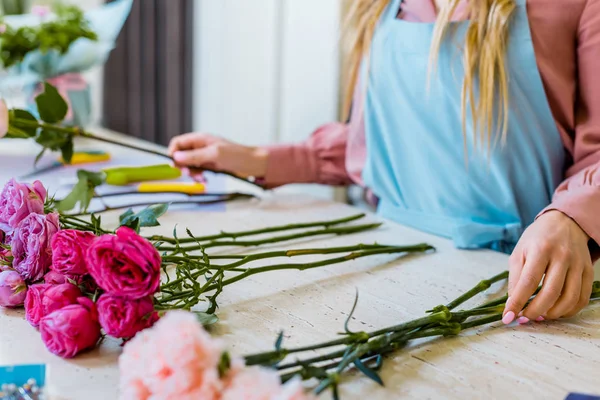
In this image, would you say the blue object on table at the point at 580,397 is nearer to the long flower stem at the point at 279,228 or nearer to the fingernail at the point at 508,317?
the fingernail at the point at 508,317

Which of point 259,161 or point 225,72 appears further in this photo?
point 225,72

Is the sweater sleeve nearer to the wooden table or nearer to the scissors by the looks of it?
the wooden table

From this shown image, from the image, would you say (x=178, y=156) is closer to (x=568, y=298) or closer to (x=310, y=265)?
(x=310, y=265)

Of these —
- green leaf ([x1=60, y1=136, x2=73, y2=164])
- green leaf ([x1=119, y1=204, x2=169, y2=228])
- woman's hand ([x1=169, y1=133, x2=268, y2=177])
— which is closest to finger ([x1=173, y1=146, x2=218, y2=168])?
woman's hand ([x1=169, y1=133, x2=268, y2=177])

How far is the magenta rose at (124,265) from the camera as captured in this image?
18.9 inches

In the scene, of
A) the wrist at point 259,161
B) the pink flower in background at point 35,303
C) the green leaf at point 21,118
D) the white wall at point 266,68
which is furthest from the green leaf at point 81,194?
the white wall at point 266,68

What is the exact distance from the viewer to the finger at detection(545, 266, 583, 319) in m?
0.64

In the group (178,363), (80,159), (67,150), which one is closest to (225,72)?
(80,159)

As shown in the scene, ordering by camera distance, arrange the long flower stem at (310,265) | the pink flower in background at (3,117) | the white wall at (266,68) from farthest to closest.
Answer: the white wall at (266,68) < the pink flower in background at (3,117) < the long flower stem at (310,265)

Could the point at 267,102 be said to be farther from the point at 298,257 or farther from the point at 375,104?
the point at 298,257

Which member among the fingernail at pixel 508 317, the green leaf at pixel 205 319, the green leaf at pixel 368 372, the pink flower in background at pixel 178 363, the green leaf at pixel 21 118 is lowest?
the fingernail at pixel 508 317

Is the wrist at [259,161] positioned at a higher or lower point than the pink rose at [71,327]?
lower

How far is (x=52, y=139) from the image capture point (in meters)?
0.92

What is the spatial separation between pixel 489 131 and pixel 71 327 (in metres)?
0.55
